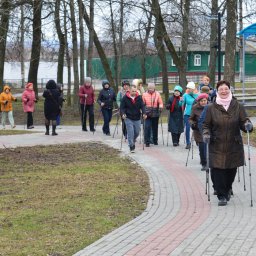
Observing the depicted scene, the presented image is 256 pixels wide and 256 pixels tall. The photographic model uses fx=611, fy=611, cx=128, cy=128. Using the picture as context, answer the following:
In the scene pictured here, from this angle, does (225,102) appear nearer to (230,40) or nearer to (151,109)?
(151,109)

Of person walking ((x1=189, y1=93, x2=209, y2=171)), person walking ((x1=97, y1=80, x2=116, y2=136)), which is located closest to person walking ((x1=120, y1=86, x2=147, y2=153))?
person walking ((x1=189, y1=93, x2=209, y2=171))

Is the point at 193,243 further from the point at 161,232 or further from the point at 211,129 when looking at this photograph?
the point at 211,129

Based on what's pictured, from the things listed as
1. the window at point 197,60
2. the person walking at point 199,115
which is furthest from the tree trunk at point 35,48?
the window at point 197,60

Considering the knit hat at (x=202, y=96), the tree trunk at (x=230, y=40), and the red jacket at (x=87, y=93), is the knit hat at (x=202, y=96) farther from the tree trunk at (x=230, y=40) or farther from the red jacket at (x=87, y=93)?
the tree trunk at (x=230, y=40)

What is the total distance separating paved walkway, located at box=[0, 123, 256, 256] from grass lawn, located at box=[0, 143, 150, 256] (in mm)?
221

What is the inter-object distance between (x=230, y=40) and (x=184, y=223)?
18655 mm

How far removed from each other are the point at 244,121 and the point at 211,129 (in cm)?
48

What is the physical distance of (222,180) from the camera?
8812 mm

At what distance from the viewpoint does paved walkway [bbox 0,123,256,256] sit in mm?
6352

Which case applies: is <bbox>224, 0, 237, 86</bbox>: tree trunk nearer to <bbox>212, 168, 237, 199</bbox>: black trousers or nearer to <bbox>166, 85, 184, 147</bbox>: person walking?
<bbox>166, 85, 184, 147</bbox>: person walking

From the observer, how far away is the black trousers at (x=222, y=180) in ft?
28.8

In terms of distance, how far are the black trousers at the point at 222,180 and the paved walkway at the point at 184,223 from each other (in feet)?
0.66

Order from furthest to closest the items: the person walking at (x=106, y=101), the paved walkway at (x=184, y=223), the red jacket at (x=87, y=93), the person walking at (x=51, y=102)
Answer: the red jacket at (x=87, y=93) → the person walking at (x=51, y=102) → the person walking at (x=106, y=101) → the paved walkway at (x=184, y=223)

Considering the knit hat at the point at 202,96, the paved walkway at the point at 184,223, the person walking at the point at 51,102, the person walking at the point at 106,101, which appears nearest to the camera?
the paved walkway at the point at 184,223
